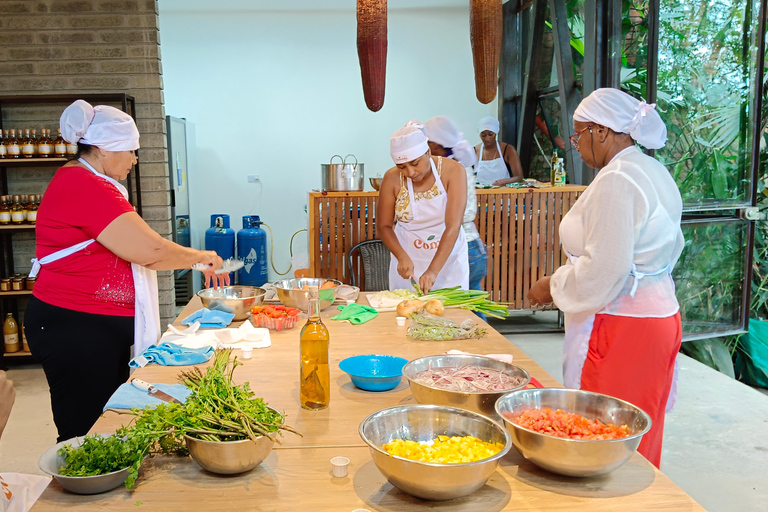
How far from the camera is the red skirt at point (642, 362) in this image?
2.34m

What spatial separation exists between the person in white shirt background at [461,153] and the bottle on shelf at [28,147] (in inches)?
122

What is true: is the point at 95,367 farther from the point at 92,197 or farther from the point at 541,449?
the point at 541,449

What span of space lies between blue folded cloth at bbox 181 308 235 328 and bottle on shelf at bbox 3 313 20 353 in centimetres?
323

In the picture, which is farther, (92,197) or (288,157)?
(288,157)

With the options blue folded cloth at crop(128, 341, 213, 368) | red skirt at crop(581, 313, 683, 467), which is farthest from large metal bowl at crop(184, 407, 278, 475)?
red skirt at crop(581, 313, 683, 467)

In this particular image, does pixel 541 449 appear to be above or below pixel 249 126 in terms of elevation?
below

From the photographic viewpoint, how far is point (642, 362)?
2.34 meters

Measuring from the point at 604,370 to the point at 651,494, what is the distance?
1.03 meters

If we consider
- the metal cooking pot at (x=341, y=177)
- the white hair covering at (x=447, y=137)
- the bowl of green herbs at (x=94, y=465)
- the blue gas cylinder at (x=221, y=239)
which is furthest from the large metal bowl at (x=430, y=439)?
the blue gas cylinder at (x=221, y=239)

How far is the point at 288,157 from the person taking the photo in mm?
8953

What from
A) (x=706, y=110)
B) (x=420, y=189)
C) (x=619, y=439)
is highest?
(x=706, y=110)

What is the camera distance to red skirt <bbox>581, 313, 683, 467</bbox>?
7.68ft

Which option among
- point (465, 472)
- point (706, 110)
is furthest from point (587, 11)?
point (465, 472)

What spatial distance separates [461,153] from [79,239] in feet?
8.18
